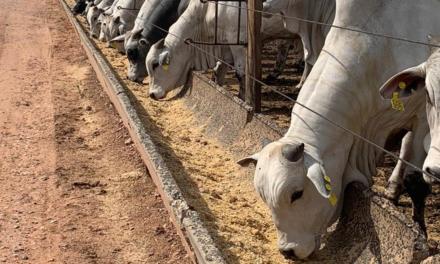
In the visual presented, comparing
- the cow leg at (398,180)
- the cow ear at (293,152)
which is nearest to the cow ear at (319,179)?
the cow ear at (293,152)

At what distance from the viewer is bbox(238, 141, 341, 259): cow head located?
13.7ft

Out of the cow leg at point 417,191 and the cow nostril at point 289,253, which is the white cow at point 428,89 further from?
the cow nostril at point 289,253

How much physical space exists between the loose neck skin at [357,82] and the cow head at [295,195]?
0.26m

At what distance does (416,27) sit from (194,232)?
2540mm

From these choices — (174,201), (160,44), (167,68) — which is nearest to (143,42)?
(160,44)

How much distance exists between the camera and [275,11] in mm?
9281

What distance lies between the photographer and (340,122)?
15.5 feet

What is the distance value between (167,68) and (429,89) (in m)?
5.98

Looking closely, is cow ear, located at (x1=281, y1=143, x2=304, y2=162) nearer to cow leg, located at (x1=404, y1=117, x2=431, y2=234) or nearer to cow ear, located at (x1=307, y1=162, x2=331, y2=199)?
cow ear, located at (x1=307, y1=162, x2=331, y2=199)

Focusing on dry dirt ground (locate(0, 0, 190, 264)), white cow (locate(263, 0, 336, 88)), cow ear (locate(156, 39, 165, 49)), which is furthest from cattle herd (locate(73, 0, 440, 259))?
cow ear (locate(156, 39, 165, 49))

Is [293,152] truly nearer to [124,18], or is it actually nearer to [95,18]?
[124,18]

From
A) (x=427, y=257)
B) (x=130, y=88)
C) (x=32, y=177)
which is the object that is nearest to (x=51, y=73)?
(x=130, y=88)

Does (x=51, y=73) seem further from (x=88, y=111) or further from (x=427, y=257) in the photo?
(x=427, y=257)

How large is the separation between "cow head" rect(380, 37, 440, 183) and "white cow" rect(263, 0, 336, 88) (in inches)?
188
